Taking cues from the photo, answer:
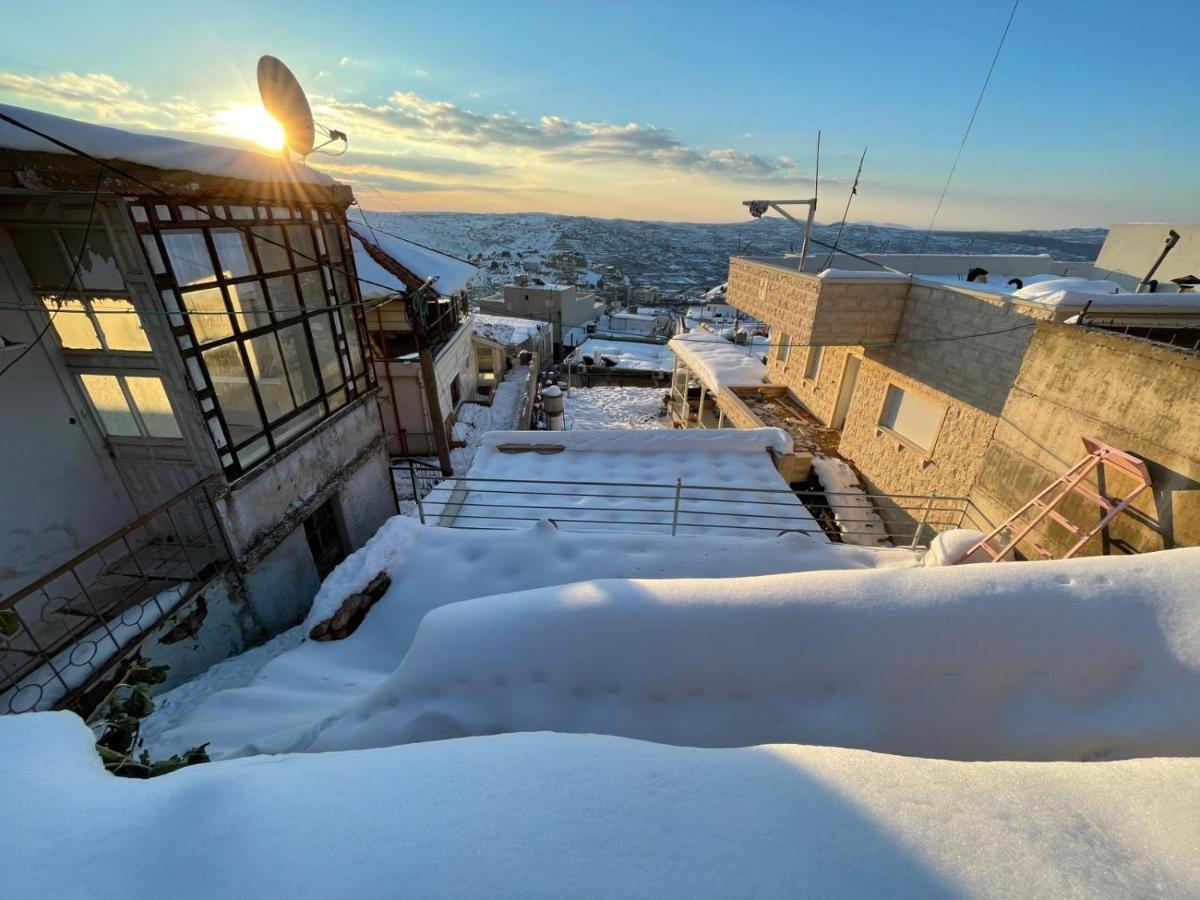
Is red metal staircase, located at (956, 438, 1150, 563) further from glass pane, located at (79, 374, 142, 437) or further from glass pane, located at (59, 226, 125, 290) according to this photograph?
glass pane, located at (79, 374, 142, 437)

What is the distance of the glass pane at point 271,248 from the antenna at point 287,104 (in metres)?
1.59

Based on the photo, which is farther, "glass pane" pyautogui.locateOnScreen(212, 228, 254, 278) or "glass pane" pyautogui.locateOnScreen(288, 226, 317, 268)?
"glass pane" pyautogui.locateOnScreen(288, 226, 317, 268)

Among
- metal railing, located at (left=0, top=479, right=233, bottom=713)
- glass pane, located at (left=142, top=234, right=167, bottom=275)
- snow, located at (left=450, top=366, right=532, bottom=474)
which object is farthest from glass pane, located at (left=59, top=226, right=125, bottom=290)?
snow, located at (left=450, top=366, right=532, bottom=474)

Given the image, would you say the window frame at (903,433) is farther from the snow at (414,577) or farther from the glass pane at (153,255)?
the glass pane at (153,255)

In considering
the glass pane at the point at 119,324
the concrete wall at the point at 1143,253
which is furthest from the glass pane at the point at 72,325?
the concrete wall at the point at 1143,253

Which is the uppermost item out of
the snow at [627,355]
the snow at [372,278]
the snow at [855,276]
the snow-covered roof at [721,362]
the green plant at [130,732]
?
the snow at [855,276]

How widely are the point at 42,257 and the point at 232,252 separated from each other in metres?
1.64

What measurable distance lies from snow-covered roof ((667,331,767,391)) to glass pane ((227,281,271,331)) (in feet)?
43.7

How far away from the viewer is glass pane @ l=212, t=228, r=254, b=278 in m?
5.48

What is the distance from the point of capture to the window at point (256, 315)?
505 cm

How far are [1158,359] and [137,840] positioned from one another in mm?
7346

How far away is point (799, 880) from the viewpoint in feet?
5.39

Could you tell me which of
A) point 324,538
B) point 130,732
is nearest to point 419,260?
point 324,538

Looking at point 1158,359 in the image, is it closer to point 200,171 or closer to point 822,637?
point 822,637
